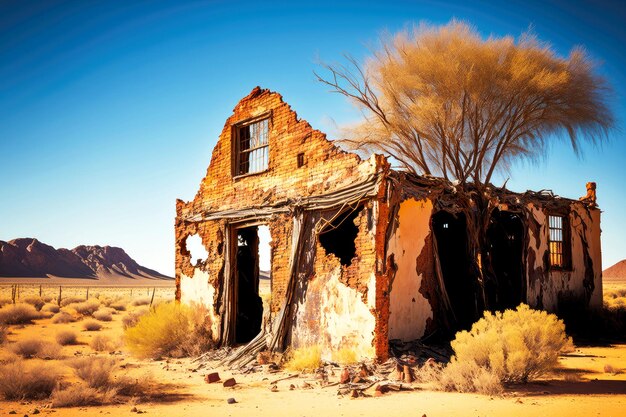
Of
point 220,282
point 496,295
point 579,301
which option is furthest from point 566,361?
point 220,282

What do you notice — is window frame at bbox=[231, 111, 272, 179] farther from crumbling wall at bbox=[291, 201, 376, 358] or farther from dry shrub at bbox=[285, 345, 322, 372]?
dry shrub at bbox=[285, 345, 322, 372]

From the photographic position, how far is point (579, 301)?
48.1 feet

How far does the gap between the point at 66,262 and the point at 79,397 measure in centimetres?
11396

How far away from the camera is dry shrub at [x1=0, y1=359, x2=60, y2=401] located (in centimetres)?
Answer: 799

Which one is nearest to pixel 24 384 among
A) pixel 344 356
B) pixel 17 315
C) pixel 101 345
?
pixel 344 356

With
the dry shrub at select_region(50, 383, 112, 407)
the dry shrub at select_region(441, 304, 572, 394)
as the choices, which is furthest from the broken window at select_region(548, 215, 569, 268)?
the dry shrub at select_region(50, 383, 112, 407)

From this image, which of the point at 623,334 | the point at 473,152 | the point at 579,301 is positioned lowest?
the point at 623,334

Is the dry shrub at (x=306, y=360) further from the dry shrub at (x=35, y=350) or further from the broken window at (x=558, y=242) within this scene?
the broken window at (x=558, y=242)

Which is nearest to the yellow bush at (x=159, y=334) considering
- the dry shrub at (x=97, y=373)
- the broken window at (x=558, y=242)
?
the dry shrub at (x=97, y=373)

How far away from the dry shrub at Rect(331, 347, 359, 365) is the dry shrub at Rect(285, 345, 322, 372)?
29 cm

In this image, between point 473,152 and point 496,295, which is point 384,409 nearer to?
point 496,295

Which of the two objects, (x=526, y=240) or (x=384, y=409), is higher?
(x=526, y=240)

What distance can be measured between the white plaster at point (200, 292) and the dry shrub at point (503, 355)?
6628mm

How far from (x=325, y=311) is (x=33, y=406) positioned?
4.95m
